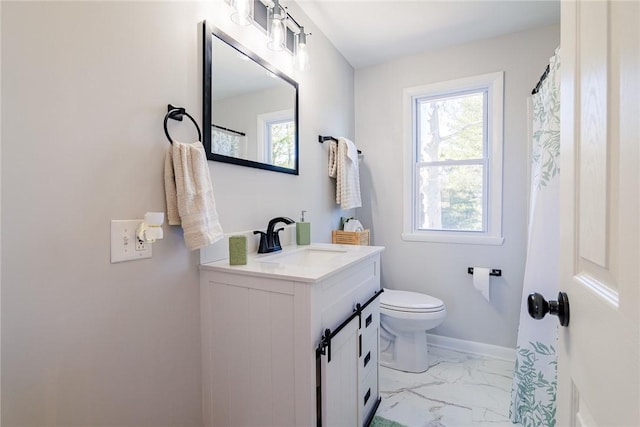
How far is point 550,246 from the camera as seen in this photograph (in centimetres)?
149

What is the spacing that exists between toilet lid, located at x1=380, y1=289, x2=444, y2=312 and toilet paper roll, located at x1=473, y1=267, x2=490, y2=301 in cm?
36

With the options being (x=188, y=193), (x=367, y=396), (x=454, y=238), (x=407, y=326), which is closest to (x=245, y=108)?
(x=188, y=193)

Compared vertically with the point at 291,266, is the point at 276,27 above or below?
above

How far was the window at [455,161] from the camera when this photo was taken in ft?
7.43

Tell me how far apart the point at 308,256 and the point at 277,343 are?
0.64 meters

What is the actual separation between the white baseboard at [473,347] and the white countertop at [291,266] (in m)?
1.36

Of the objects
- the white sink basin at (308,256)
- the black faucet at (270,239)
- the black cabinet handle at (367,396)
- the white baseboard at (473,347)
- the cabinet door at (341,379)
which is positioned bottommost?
the white baseboard at (473,347)

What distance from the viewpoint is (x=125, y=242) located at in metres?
0.95

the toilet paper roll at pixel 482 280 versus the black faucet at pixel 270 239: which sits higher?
the black faucet at pixel 270 239

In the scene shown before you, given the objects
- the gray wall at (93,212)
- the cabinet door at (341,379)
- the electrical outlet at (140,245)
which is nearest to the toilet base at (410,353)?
the cabinet door at (341,379)

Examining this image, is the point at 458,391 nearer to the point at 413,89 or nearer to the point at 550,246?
the point at 550,246

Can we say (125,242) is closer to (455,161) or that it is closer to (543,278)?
(543,278)

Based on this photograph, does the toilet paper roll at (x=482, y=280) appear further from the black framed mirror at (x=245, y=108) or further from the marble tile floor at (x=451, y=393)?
the black framed mirror at (x=245, y=108)

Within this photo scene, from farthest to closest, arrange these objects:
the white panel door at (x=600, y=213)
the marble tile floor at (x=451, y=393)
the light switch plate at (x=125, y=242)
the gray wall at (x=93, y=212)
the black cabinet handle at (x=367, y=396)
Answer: the marble tile floor at (x=451, y=393) → the black cabinet handle at (x=367, y=396) → the light switch plate at (x=125, y=242) → the gray wall at (x=93, y=212) → the white panel door at (x=600, y=213)
